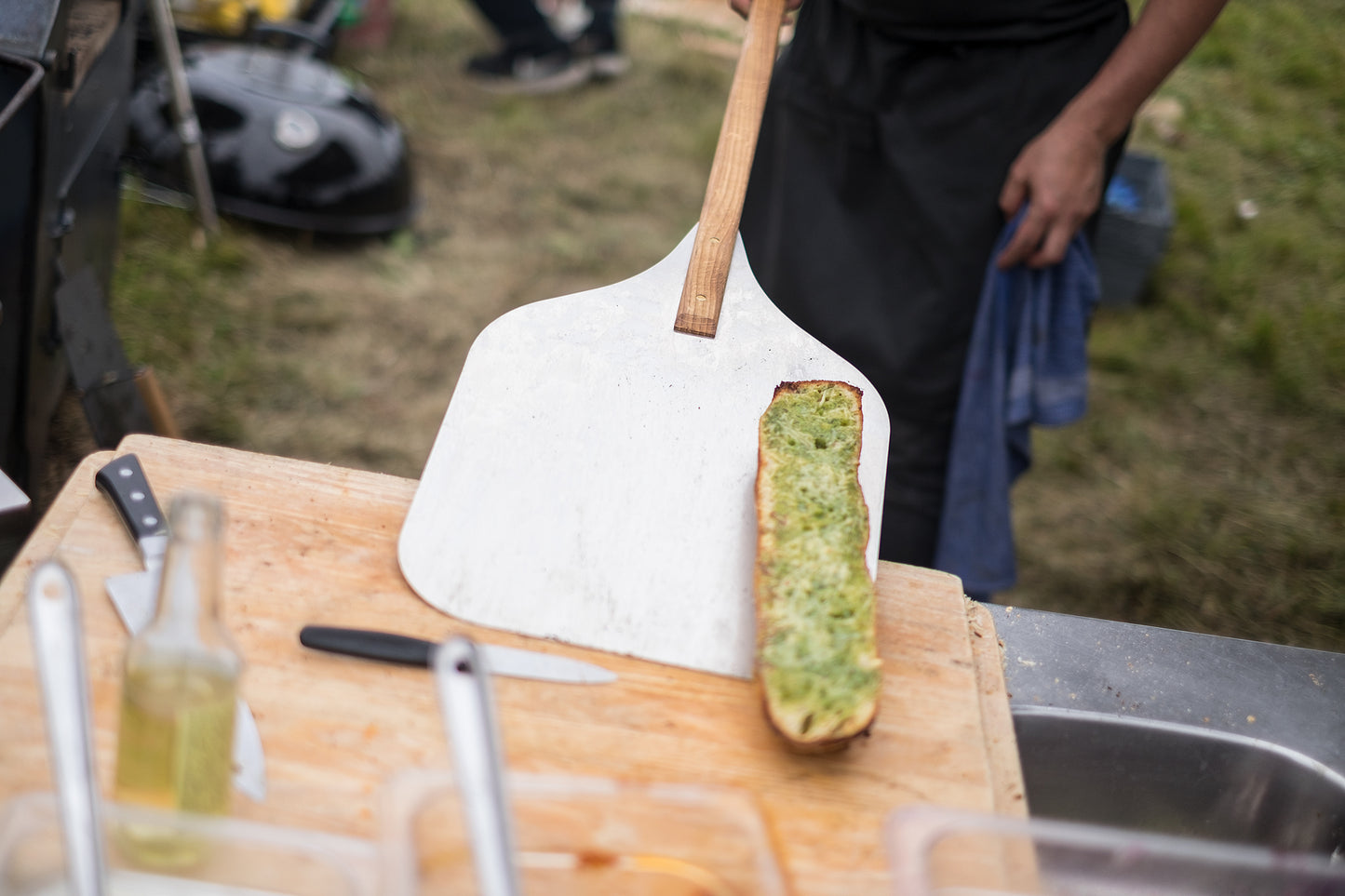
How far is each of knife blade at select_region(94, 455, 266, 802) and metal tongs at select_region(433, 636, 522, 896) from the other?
1.29 feet

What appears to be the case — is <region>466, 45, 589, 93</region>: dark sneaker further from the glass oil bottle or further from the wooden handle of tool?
the glass oil bottle

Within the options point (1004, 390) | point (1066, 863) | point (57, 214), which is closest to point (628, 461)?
point (1066, 863)

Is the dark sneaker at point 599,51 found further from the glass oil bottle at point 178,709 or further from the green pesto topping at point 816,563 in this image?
the glass oil bottle at point 178,709

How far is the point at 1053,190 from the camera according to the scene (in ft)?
6.09

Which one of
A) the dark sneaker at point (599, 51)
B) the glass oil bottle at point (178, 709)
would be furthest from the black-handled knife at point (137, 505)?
the dark sneaker at point (599, 51)

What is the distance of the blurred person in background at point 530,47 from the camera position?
538 centimetres

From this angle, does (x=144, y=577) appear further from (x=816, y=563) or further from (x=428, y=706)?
(x=816, y=563)

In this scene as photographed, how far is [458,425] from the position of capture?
4.46ft

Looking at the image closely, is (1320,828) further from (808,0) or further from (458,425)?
(808,0)

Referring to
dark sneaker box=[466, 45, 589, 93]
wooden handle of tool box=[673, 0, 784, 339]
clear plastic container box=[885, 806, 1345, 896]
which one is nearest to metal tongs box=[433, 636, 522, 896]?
clear plastic container box=[885, 806, 1345, 896]

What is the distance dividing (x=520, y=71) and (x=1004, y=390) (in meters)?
4.12

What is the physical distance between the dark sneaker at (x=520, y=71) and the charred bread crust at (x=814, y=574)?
14.6 ft

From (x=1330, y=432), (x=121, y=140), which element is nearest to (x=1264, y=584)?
(x=1330, y=432)

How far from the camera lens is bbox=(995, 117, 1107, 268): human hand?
1842 mm
